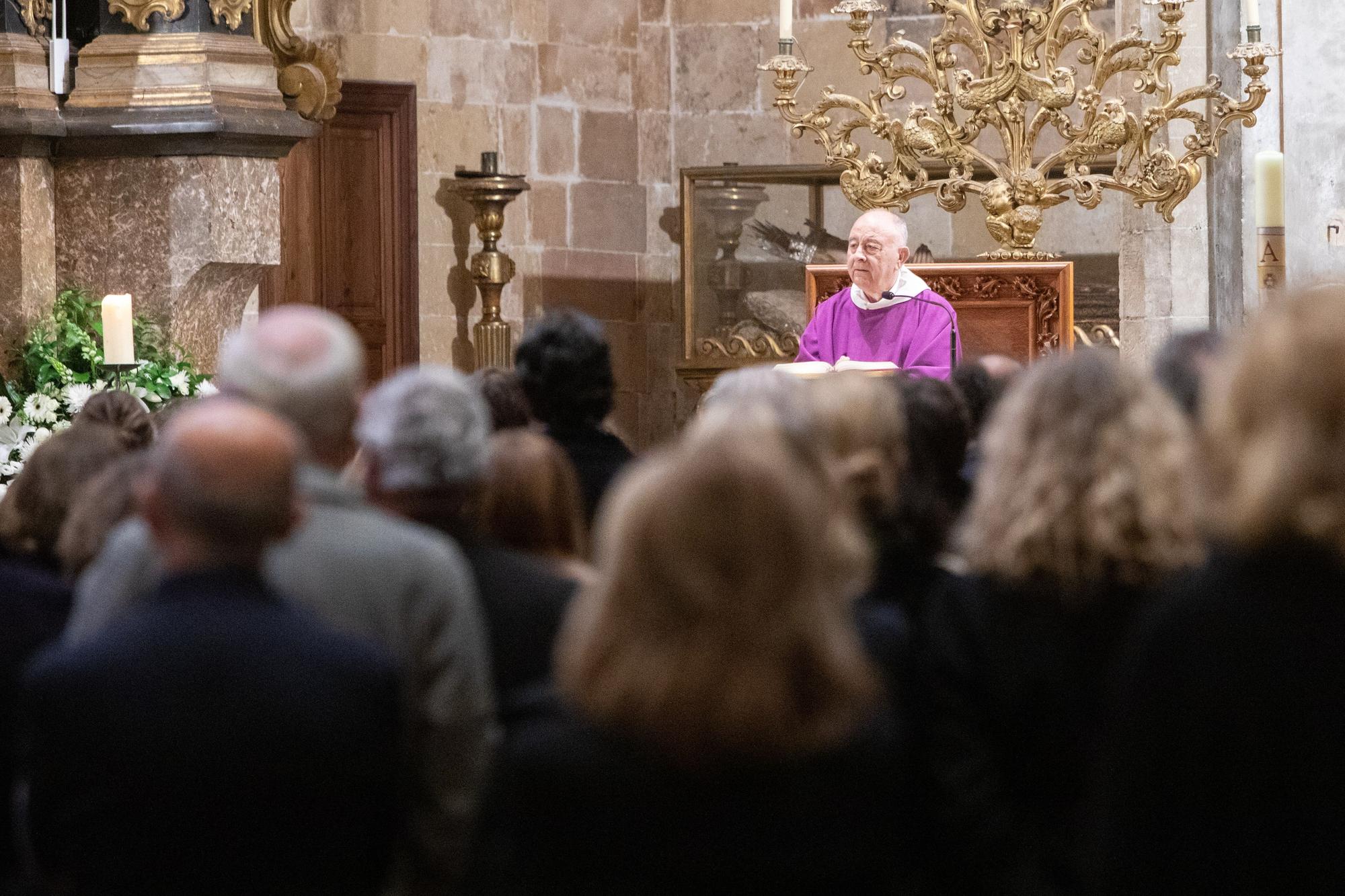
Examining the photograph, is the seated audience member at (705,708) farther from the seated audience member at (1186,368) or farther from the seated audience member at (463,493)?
the seated audience member at (1186,368)

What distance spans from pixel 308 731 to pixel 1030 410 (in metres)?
1.06

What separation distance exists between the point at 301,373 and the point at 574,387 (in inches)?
54.1

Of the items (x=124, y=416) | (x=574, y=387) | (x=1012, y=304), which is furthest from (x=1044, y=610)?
(x=1012, y=304)

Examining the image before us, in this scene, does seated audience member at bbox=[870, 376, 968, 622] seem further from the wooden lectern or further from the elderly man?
the wooden lectern

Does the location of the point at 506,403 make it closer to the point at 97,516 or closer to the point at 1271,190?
the point at 97,516

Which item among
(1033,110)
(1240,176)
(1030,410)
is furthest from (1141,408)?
(1033,110)

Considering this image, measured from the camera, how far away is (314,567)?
2998 millimetres

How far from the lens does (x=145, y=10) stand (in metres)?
7.56

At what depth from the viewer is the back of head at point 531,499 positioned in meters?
3.31

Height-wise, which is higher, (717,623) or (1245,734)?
(717,623)

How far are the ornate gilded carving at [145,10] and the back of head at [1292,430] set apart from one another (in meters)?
5.98

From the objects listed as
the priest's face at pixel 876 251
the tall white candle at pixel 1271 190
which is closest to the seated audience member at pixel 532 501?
the tall white candle at pixel 1271 190

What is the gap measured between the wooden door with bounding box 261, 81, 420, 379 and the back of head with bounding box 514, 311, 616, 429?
19.7ft

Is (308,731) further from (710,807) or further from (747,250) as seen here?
(747,250)
